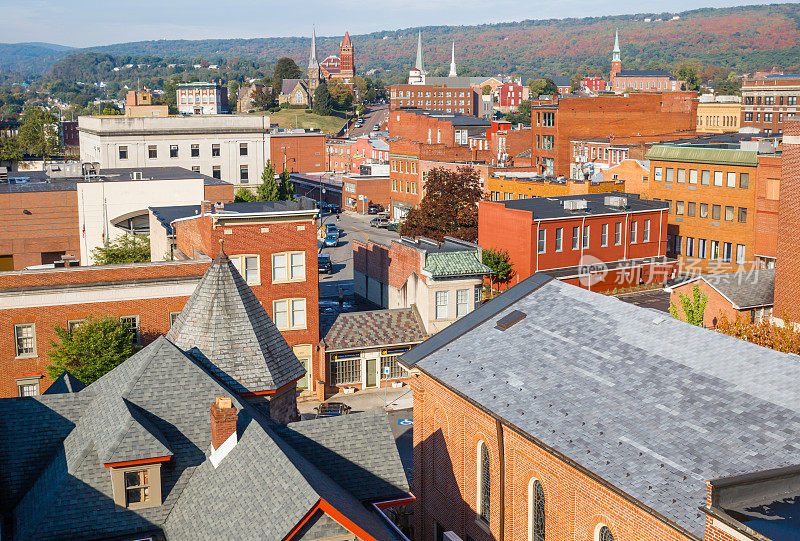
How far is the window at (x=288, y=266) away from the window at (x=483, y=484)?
74.9 feet

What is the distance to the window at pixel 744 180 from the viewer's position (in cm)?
7312

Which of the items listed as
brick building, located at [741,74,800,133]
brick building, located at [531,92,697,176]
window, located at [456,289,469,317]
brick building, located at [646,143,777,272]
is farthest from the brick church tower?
brick building, located at [741,74,800,133]

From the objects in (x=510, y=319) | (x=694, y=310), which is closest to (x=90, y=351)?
(x=510, y=319)

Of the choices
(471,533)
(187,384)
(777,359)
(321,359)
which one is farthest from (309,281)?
Result: (777,359)

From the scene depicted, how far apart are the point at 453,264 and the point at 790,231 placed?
2053 cm

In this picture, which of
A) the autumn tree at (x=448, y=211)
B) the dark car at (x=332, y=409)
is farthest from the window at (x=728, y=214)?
the dark car at (x=332, y=409)

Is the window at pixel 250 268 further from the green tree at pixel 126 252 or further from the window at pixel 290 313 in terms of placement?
the green tree at pixel 126 252

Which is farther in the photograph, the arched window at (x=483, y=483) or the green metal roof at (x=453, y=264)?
the green metal roof at (x=453, y=264)

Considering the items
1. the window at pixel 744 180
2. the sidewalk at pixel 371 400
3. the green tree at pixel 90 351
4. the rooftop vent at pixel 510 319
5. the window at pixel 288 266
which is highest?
the window at pixel 744 180

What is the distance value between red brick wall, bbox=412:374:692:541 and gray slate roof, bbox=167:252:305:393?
5.99 m

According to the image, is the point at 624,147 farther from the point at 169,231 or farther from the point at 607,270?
the point at 169,231

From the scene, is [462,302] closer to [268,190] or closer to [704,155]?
[704,155]

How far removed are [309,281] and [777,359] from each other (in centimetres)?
3032

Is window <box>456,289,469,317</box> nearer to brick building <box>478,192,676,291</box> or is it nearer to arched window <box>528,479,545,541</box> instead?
brick building <box>478,192,676,291</box>
